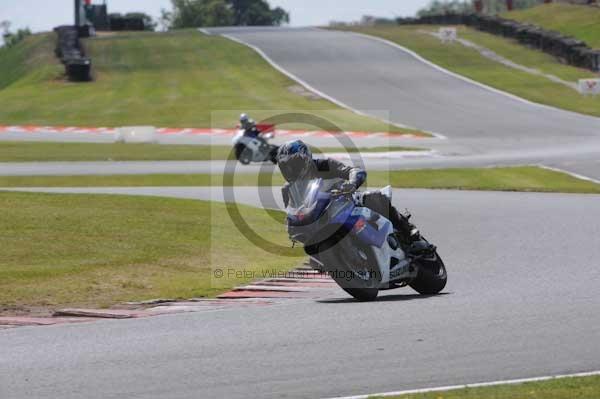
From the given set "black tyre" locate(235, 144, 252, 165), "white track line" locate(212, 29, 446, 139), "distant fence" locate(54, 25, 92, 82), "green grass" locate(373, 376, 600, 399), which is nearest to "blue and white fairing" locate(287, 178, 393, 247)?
"green grass" locate(373, 376, 600, 399)

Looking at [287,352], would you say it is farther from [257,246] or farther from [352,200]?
[257,246]

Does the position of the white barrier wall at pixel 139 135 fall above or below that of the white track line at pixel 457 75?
below

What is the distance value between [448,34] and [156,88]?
19572 mm

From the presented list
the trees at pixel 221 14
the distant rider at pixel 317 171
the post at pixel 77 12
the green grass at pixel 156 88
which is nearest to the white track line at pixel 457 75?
the green grass at pixel 156 88

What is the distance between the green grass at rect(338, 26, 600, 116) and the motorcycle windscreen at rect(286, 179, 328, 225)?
38.4 meters

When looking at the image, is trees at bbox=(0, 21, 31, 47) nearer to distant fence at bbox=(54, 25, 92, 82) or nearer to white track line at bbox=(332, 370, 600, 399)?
distant fence at bbox=(54, 25, 92, 82)

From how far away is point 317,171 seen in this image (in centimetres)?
1109

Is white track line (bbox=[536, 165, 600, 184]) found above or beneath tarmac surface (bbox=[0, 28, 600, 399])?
beneath

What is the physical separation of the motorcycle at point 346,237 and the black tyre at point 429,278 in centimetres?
19

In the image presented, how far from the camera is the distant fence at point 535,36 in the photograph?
5941 cm

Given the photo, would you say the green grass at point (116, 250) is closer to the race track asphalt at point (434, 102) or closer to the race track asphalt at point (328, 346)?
the race track asphalt at point (328, 346)

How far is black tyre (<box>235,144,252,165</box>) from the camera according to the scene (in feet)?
109

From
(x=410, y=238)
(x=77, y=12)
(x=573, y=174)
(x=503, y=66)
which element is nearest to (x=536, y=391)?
(x=410, y=238)

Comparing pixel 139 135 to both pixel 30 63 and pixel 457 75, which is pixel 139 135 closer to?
pixel 457 75
